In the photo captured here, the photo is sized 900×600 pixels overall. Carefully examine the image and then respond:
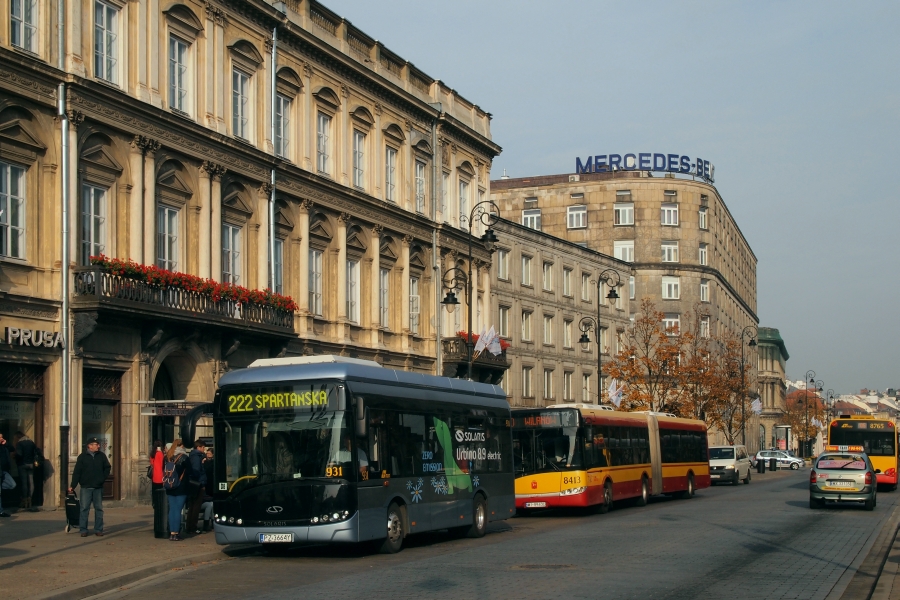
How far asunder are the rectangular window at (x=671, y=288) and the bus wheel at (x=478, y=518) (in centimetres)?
7082

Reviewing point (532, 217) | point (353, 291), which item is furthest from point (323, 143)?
point (532, 217)

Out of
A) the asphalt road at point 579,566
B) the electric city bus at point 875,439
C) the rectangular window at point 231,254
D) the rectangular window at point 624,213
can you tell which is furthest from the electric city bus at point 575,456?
the rectangular window at point 624,213

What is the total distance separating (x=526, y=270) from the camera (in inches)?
2613

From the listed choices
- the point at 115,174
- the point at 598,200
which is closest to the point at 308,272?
the point at 115,174

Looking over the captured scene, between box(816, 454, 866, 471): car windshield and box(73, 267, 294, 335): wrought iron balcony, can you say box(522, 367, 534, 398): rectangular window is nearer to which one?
box(73, 267, 294, 335): wrought iron balcony

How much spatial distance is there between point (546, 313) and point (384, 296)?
951 inches

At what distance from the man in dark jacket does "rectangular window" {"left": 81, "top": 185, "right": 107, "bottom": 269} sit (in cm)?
854

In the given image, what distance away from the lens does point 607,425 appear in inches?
1299

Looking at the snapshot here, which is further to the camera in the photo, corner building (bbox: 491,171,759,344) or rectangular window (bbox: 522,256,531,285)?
corner building (bbox: 491,171,759,344)

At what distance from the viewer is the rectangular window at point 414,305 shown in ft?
157

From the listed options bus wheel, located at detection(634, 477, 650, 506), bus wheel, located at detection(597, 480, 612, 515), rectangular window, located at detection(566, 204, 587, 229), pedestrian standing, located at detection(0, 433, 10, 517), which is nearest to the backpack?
pedestrian standing, located at detection(0, 433, 10, 517)

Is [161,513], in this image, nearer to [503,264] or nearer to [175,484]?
[175,484]

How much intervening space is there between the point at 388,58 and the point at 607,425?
1986 cm

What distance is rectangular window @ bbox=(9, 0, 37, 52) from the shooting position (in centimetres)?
2709
